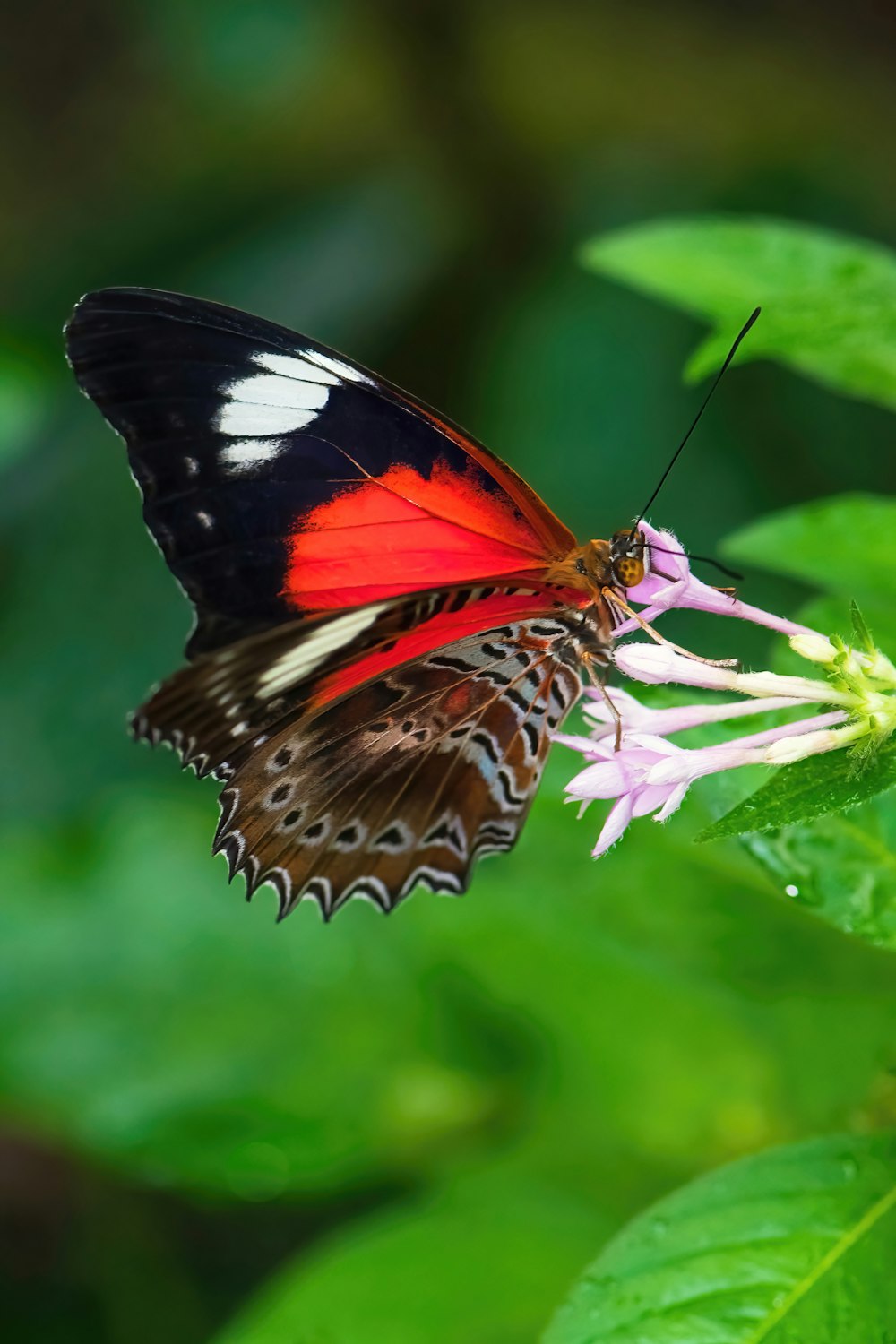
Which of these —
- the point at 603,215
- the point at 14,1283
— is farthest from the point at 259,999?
the point at 603,215

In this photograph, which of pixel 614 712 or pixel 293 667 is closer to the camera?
pixel 614 712

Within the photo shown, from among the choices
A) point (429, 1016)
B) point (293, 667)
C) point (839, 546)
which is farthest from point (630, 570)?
point (429, 1016)

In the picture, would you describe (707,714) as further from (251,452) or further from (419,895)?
(419,895)

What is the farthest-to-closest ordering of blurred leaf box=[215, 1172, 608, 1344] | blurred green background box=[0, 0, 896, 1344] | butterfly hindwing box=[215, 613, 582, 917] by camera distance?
blurred green background box=[0, 0, 896, 1344], blurred leaf box=[215, 1172, 608, 1344], butterfly hindwing box=[215, 613, 582, 917]

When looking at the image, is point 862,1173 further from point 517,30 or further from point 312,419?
point 517,30

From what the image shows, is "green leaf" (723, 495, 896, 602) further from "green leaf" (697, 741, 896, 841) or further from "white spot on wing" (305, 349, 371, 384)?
"white spot on wing" (305, 349, 371, 384)

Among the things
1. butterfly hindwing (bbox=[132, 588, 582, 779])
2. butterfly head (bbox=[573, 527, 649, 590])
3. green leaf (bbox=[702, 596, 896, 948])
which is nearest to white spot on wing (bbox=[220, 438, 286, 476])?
butterfly hindwing (bbox=[132, 588, 582, 779])

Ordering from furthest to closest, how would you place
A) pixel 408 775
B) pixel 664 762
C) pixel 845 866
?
1. pixel 408 775
2. pixel 845 866
3. pixel 664 762
